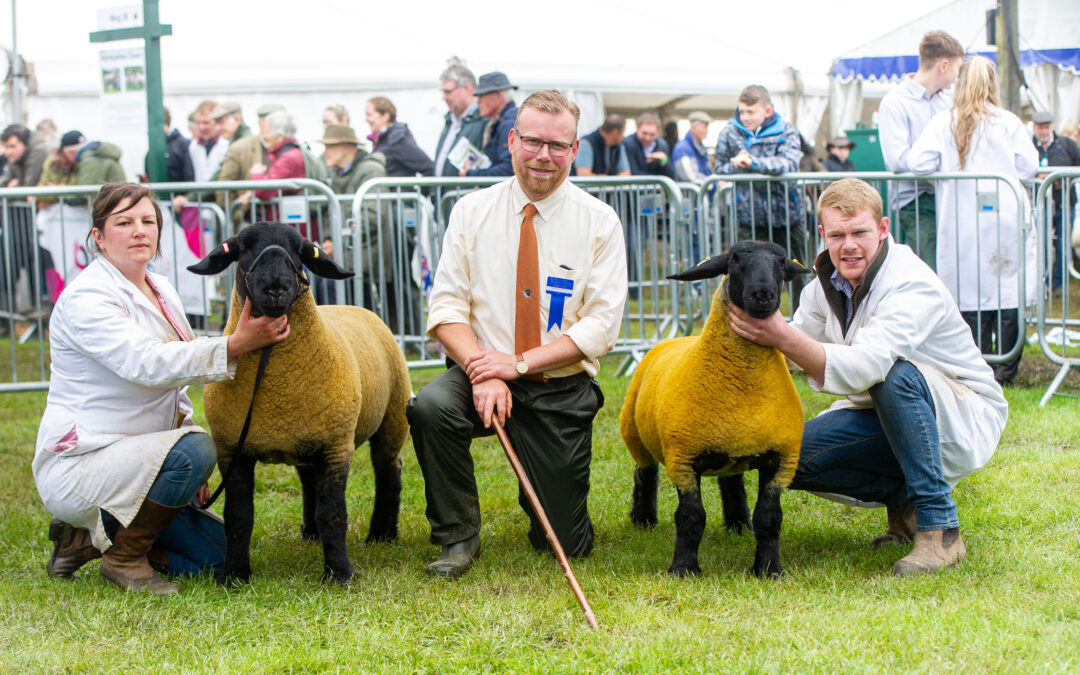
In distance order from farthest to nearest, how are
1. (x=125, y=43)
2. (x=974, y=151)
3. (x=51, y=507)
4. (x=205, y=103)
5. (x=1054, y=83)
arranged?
(x=1054, y=83), (x=205, y=103), (x=125, y=43), (x=974, y=151), (x=51, y=507)

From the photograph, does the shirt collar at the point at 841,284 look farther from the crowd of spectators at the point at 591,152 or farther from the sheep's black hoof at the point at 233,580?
the crowd of spectators at the point at 591,152

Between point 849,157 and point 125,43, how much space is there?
37.1 feet

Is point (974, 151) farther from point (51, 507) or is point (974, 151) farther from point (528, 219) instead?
point (51, 507)

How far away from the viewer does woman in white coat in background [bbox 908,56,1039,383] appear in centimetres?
709

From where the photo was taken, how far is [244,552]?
13.6 ft

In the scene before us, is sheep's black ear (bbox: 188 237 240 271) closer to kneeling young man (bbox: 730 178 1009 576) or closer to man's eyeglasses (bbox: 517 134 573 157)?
man's eyeglasses (bbox: 517 134 573 157)

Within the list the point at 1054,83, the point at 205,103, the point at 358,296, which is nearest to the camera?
the point at 358,296

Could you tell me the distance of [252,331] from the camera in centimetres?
391

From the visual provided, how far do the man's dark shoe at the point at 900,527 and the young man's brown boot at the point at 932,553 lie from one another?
0.31 meters

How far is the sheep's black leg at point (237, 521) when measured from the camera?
4129mm

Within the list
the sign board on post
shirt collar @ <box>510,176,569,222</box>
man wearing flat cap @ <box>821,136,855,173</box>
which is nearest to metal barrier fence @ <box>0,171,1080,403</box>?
the sign board on post

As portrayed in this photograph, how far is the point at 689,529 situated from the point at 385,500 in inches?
59.0

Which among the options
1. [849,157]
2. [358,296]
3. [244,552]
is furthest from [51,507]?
[849,157]

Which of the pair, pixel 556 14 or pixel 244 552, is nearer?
pixel 244 552
